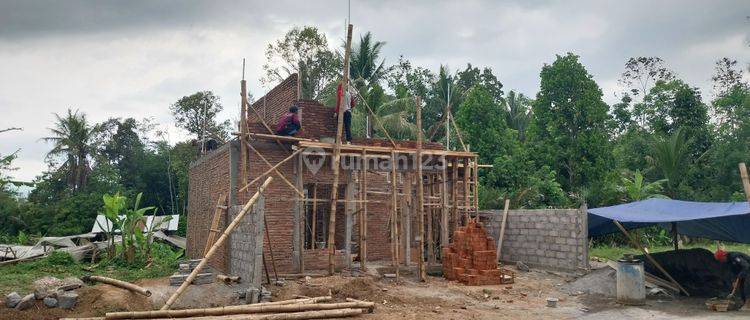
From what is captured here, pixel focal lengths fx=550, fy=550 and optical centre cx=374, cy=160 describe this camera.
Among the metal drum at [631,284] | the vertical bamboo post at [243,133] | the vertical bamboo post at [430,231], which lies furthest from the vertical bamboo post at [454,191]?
the vertical bamboo post at [243,133]

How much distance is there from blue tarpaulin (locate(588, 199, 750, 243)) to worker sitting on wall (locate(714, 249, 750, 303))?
67cm

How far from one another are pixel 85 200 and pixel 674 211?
90.9 ft

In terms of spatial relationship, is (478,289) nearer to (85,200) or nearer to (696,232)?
(696,232)

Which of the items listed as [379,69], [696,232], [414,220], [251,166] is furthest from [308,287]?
[379,69]

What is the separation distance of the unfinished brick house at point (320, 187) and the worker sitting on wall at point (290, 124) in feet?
0.81

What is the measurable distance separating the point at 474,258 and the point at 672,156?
15.4m

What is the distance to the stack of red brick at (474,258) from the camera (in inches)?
500

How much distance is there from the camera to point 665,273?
37.3 feet

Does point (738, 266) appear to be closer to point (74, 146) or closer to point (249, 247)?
point (249, 247)

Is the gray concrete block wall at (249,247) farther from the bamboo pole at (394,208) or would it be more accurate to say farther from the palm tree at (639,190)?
the palm tree at (639,190)

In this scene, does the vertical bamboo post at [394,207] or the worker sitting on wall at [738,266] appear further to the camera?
the vertical bamboo post at [394,207]

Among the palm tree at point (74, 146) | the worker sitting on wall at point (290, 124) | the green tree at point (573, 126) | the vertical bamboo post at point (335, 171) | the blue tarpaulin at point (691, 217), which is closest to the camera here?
the blue tarpaulin at point (691, 217)

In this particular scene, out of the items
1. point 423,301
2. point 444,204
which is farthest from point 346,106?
point 423,301

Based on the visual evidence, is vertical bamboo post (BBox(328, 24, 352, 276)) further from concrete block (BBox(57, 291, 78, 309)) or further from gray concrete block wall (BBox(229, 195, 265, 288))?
concrete block (BBox(57, 291, 78, 309))
